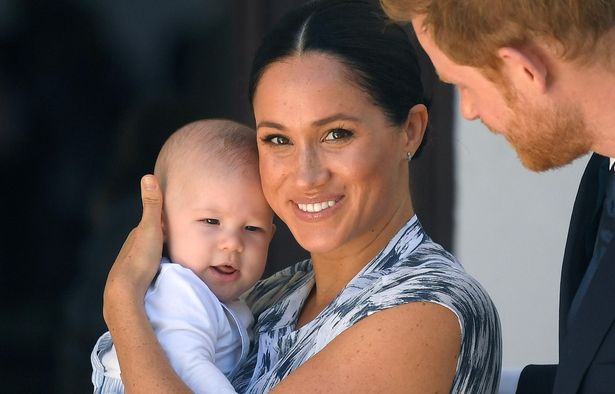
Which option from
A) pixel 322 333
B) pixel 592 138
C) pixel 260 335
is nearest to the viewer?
pixel 592 138

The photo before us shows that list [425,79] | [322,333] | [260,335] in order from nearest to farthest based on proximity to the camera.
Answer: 1. [322,333]
2. [260,335]
3. [425,79]

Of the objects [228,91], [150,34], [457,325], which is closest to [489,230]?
[228,91]

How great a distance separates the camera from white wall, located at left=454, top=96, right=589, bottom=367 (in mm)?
4727

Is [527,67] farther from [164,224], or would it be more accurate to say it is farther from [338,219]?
[164,224]

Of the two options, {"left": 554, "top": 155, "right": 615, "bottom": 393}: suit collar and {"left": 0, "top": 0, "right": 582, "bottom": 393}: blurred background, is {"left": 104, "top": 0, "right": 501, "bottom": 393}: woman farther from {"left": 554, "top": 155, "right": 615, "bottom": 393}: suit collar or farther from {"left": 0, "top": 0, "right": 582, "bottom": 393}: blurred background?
{"left": 0, "top": 0, "right": 582, "bottom": 393}: blurred background

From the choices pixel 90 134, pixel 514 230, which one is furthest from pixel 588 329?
pixel 90 134

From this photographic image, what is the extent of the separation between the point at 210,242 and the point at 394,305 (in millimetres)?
590

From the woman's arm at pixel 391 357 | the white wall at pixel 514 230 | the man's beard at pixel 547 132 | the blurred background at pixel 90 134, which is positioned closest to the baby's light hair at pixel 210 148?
the woman's arm at pixel 391 357

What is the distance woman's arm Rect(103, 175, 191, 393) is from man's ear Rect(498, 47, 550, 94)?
93 centimetres

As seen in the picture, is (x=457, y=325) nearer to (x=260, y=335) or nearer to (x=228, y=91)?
(x=260, y=335)

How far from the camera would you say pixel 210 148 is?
2949 mm

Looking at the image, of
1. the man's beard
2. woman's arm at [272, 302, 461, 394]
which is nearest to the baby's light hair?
woman's arm at [272, 302, 461, 394]

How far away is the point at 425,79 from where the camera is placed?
452 cm

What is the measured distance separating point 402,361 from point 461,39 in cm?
63
